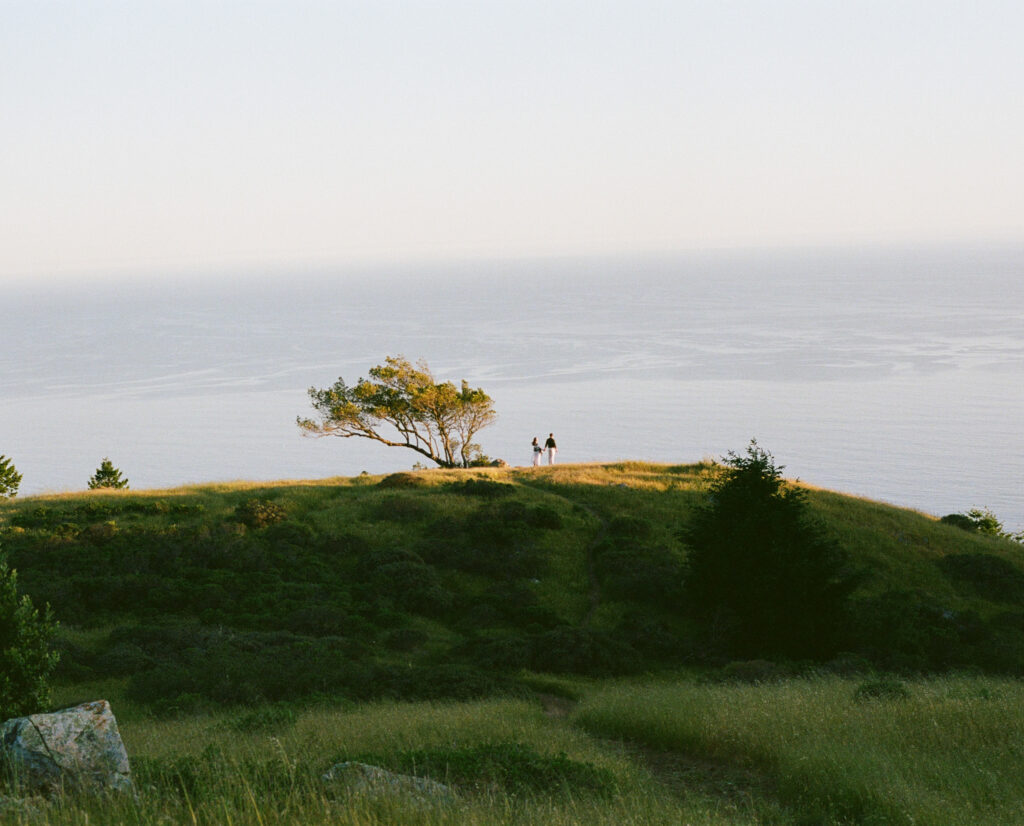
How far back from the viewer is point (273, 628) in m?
24.6

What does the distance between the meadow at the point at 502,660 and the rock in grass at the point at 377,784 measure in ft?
0.61

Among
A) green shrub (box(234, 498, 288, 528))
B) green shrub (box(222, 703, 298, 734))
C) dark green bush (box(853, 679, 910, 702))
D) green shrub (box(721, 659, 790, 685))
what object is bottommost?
green shrub (box(721, 659, 790, 685))

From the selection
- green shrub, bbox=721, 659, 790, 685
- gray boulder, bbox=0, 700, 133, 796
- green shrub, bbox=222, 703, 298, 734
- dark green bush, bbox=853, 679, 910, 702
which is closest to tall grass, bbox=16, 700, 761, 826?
green shrub, bbox=222, 703, 298, 734

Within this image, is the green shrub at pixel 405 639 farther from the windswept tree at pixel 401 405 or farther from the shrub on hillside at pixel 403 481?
the windswept tree at pixel 401 405

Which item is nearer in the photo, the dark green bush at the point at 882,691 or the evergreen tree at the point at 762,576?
the dark green bush at the point at 882,691

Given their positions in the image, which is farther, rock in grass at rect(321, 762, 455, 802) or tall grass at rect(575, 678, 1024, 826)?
tall grass at rect(575, 678, 1024, 826)

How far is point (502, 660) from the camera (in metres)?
22.4

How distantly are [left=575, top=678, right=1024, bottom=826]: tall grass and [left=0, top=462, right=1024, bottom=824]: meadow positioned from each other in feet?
0.17

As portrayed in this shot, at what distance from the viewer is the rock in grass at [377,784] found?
24.9 feet

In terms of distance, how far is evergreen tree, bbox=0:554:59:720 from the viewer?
1138cm

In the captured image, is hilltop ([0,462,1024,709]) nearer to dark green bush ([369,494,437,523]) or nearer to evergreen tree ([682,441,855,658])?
dark green bush ([369,494,437,523])

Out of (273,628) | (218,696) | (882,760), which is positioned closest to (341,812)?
(882,760)

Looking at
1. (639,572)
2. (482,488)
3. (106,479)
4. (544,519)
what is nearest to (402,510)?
(482,488)

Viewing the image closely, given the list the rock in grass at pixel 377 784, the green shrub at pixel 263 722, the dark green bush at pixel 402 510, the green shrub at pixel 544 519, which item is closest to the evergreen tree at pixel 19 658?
the green shrub at pixel 263 722
